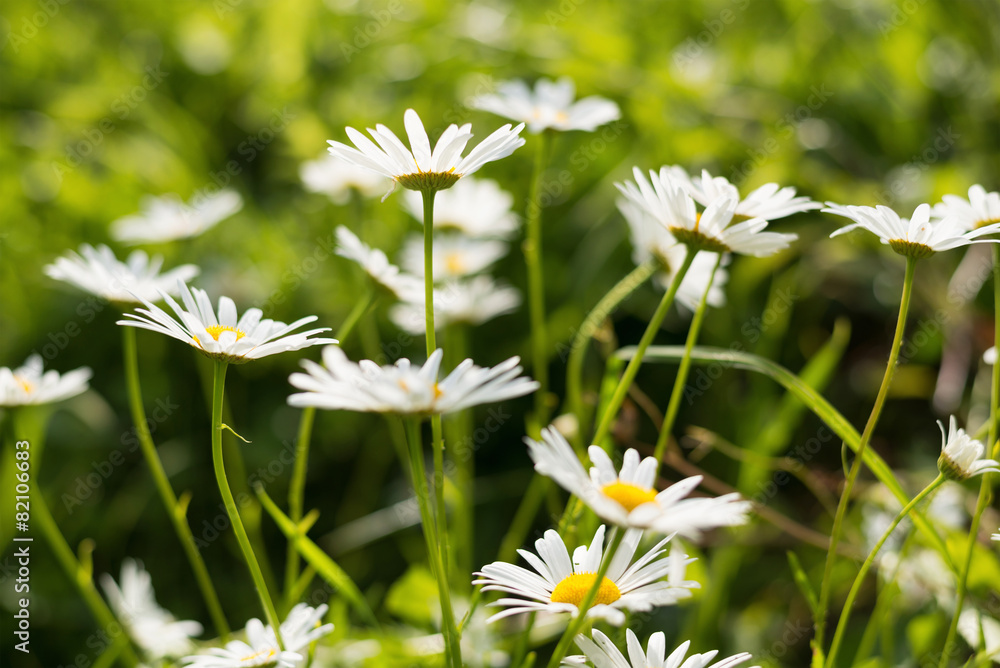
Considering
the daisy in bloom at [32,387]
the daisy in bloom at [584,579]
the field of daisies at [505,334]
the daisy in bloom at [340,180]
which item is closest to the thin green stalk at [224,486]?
the field of daisies at [505,334]

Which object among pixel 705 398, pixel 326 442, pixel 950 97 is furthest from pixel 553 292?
pixel 950 97

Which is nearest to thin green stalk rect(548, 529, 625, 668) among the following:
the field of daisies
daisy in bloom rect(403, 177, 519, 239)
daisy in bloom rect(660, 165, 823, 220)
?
the field of daisies

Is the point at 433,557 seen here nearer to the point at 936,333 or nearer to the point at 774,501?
the point at 774,501

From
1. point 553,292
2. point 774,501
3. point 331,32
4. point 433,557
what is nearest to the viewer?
point 433,557

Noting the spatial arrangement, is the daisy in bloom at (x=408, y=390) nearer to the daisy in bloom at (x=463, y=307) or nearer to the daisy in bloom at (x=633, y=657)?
the daisy in bloom at (x=633, y=657)

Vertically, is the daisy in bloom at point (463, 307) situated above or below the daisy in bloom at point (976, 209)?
below

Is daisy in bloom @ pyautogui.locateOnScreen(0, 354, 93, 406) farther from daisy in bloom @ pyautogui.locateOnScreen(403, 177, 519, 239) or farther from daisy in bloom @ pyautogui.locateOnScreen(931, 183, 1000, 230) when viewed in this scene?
daisy in bloom @ pyautogui.locateOnScreen(931, 183, 1000, 230)

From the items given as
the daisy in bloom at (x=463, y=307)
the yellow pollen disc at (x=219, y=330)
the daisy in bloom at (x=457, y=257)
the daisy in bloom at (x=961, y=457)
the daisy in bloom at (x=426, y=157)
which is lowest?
the daisy in bloom at (x=961, y=457)
